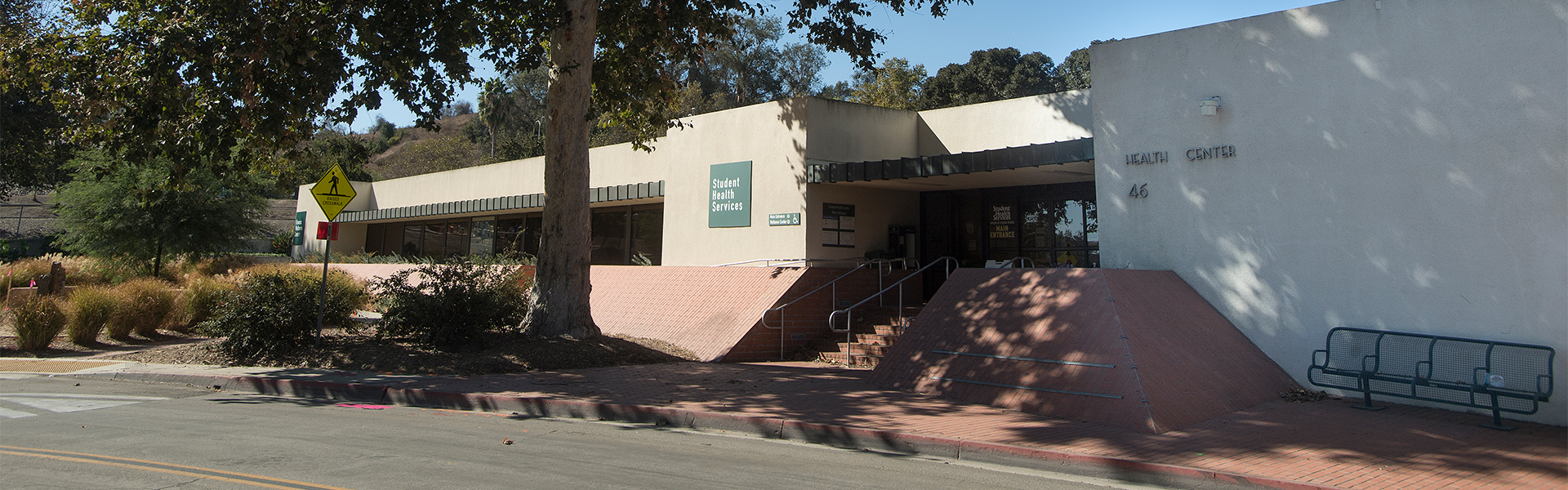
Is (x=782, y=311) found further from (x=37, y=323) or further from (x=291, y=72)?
(x=37, y=323)

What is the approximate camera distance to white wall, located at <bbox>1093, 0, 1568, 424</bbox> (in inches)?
322

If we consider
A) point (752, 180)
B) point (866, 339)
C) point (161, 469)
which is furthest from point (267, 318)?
point (866, 339)

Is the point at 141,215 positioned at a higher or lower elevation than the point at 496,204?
lower

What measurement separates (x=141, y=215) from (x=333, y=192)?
14.3 m

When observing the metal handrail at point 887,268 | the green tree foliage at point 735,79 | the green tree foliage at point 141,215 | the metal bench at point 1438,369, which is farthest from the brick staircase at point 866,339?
the green tree foliage at point 735,79

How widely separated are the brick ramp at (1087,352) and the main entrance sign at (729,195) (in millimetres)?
5953

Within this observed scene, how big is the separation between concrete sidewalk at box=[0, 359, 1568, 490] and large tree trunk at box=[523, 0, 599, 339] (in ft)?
5.67

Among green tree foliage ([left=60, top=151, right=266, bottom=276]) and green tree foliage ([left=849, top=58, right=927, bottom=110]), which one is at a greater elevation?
green tree foliage ([left=849, top=58, right=927, bottom=110])

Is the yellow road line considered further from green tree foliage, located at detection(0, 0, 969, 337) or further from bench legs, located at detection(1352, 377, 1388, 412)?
bench legs, located at detection(1352, 377, 1388, 412)

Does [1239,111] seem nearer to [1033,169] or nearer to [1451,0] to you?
[1451,0]

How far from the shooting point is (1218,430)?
7543 mm

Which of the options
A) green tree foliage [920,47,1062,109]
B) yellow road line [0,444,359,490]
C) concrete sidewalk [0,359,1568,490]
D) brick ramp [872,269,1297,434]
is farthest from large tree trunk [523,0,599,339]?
green tree foliage [920,47,1062,109]

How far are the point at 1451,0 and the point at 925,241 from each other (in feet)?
29.9

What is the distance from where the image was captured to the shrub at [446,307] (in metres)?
12.0
